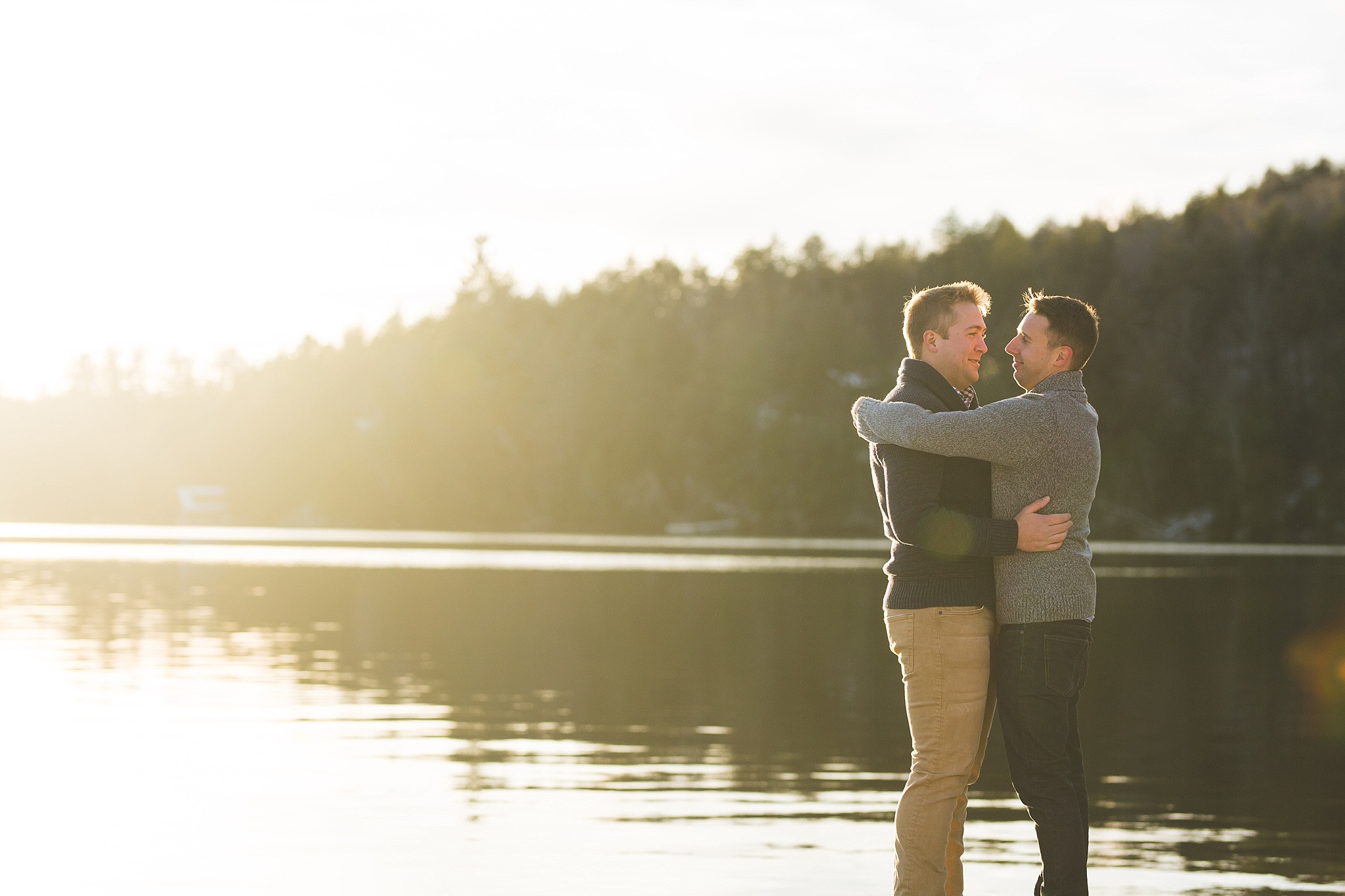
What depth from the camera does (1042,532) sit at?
5.07 metres

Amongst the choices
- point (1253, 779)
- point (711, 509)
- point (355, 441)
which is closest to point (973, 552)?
point (1253, 779)

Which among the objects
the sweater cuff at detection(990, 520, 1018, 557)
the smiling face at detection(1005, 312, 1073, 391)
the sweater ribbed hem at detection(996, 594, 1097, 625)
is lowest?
the sweater ribbed hem at detection(996, 594, 1097, 625)

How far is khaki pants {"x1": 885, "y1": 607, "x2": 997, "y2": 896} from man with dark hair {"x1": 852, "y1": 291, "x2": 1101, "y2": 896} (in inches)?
3.9

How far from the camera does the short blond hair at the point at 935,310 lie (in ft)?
17.6

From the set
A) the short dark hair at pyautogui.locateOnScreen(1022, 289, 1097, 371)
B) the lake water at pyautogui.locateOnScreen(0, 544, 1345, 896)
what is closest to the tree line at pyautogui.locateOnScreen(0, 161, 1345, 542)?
the lake water at pyautogui.locateOnScreen(0, 544, 1345, 896)

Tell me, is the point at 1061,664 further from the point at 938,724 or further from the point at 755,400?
the point at 755,400

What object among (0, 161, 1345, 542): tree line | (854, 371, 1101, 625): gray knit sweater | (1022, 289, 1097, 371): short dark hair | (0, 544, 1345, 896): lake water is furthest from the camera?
(0, 161, 1345, 542): tree line

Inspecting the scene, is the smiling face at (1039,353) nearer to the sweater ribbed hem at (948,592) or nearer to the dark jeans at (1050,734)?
the sweater ribbed hem at (948,592)

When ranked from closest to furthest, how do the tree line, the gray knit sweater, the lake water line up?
1. the gray knit sweater
2. the lake water
3. the tree line

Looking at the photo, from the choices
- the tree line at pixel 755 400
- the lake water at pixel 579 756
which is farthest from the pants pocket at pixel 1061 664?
the tree line at pixel 755 400

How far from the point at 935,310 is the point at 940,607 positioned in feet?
3.32

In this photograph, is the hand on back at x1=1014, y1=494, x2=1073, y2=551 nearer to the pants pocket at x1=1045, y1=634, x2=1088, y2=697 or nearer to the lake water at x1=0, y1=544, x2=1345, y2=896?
the pants pocket at x1=1045, y1=634, x2=1088, y2=697

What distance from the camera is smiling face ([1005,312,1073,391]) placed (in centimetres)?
534

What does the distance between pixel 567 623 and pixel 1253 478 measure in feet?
244
